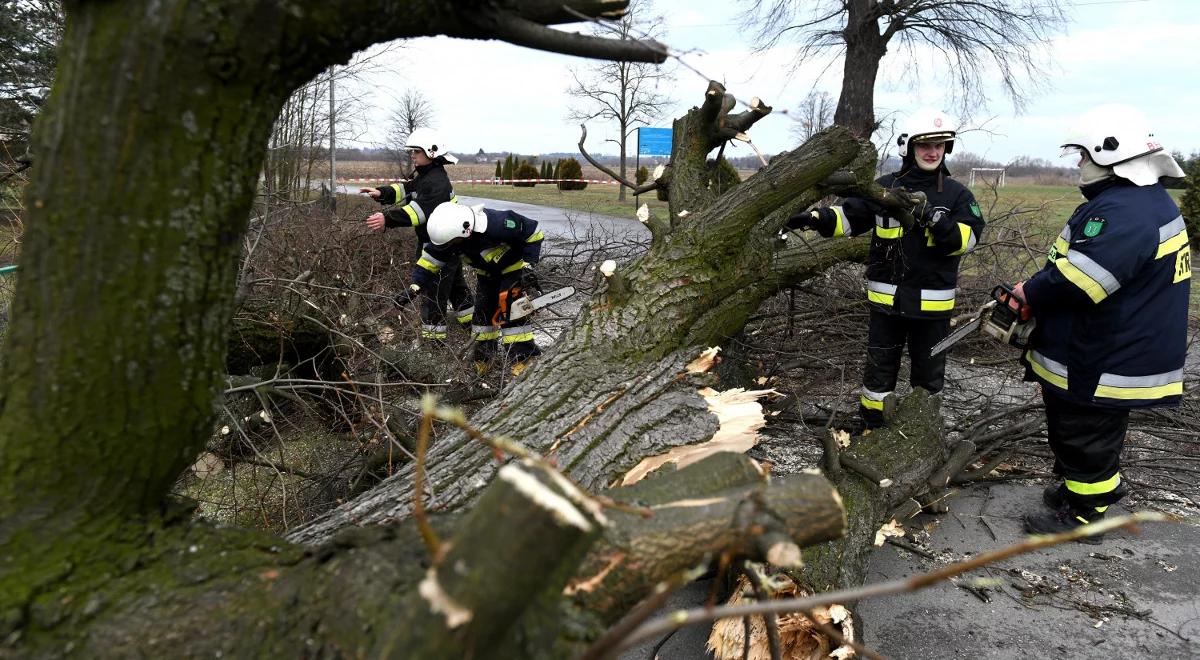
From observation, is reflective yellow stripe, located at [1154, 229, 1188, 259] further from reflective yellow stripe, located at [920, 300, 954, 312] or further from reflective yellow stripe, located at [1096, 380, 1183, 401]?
reflective yellow stripe, located at [920, 300, 954, 312]

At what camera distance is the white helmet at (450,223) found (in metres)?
4.93

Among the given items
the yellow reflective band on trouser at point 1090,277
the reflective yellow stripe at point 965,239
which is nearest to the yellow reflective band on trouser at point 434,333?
the reflective yellow stripe at point 965,239

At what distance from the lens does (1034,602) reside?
8.47ft

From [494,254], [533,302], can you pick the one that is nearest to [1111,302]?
[533,302]

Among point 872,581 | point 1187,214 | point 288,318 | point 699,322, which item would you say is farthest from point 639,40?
point 1187,214

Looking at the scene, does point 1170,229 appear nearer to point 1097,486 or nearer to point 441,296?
point 1097,486

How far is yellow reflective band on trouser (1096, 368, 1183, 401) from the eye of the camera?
9.42 ft

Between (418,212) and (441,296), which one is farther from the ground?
(418,212)

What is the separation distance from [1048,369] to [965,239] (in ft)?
2.60

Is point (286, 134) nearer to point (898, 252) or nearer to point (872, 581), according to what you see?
point (898, 252)

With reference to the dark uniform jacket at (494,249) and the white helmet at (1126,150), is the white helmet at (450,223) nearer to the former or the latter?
the dark uniform jacket at (494,249)

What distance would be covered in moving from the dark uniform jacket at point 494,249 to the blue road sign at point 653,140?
11.3 metres

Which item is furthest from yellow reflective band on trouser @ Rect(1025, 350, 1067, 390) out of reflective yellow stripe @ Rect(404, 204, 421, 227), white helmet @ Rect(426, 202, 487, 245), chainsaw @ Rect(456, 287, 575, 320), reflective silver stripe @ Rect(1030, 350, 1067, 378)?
reflective yellow stripe @ Rect(404, 204, 421, 227)

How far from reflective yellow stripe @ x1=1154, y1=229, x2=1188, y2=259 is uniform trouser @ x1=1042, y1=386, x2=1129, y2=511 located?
2.18ft
